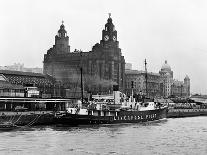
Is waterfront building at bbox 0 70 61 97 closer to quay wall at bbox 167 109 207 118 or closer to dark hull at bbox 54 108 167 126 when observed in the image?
quay wall at bbox 167 109 207 118

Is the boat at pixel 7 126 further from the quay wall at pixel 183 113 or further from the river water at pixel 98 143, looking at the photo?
the quay wall at pixel 183 113

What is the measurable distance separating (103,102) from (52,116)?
1238cm

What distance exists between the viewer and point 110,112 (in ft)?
270

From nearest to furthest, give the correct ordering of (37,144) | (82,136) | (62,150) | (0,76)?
(62,150) → (37,144) → (82,136) → (0,76)

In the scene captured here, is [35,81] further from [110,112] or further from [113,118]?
[113,118]

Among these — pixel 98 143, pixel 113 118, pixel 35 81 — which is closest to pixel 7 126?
pixel 98 143

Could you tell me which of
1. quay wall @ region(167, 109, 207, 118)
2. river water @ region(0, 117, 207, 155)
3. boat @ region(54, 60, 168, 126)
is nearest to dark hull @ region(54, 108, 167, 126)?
boat @ region(54, 60, 168, 126)

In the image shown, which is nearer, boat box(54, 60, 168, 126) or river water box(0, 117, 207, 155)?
river water box(0, 117, 207, 155)

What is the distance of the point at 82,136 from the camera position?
59906 mm

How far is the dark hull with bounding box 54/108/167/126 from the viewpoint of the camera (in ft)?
253

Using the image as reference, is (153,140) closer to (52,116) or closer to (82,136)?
(82,136)

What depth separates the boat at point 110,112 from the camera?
254ft

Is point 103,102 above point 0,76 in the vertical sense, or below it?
below

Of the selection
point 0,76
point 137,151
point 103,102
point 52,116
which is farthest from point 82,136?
point 0,76
